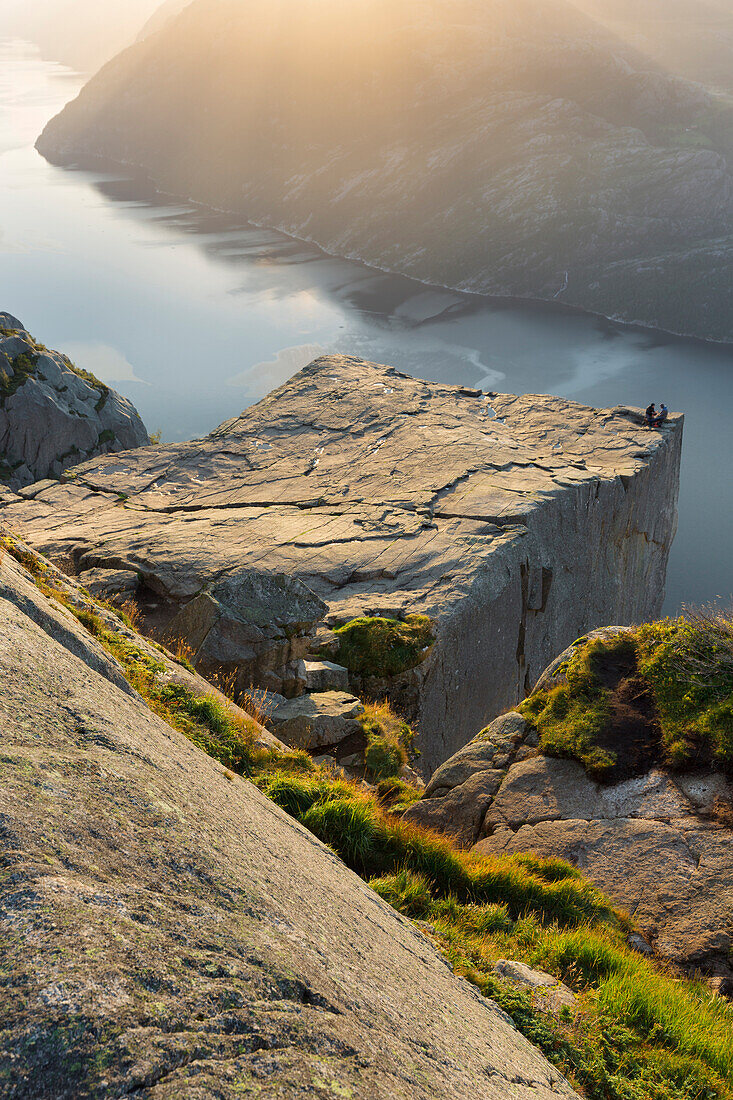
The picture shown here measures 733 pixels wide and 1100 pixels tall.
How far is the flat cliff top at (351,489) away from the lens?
12047 mm

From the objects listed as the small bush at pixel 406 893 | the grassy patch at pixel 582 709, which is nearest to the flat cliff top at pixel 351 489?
the grassy patch at pixel 582 709

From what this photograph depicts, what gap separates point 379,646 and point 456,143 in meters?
117

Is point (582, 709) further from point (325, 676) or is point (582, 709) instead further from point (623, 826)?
point (325, 676)

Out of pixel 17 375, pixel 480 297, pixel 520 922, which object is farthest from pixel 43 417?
pixel 480 297

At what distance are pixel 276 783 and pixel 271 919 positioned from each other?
3.30 meters

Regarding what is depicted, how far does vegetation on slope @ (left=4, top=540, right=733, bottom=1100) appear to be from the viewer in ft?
13.7

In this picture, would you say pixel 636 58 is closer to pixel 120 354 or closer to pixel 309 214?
pixel 309 214

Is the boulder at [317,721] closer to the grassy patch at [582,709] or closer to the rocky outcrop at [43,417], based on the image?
the grassy patch at [582,709]

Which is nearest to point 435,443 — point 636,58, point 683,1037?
point 683,1037

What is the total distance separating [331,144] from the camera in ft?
398

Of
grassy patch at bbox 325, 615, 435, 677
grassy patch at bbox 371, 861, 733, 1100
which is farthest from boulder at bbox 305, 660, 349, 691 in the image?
grassy patch at bbox 371, 861, 733, 1100

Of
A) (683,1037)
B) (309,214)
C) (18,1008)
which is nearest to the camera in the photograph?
(18,1008)

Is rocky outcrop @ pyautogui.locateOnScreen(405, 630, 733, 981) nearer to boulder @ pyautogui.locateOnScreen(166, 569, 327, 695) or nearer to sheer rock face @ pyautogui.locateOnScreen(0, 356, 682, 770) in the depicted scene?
boulder @ pyautogui.locateOnScreen(166, 569, 327, 695)

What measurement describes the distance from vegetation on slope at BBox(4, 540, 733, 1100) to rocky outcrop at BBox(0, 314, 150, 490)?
21855 mm
